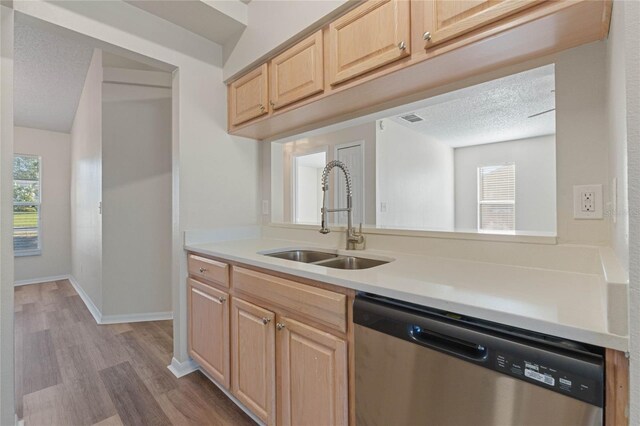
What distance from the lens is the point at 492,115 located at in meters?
3.83

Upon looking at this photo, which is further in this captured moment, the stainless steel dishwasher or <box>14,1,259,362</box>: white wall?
<box>14,1,259,362</box>: white wall

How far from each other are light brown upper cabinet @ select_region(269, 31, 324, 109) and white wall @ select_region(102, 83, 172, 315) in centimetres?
199

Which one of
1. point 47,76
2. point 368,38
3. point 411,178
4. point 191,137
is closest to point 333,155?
point 411,178

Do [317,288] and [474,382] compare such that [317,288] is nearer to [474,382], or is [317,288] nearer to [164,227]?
[474,382]

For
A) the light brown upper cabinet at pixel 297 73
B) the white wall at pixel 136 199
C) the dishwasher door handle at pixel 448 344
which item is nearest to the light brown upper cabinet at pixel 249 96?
the light brown upper cabinet at pixel 297 73

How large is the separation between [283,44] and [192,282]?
1661 millimetres

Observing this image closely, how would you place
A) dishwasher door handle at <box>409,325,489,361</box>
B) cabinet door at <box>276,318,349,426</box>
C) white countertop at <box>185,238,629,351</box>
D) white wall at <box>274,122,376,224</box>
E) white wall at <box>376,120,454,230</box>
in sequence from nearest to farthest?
white countertop at <box>185,238,629,351</box>
dishwasher door handle at <box>409,325,489,361</box>
cabinet door at <box>276,318,349,426</box>
white wall at <box>274,122,376,224</box>
white wall at <box>376,120,454,230</box>

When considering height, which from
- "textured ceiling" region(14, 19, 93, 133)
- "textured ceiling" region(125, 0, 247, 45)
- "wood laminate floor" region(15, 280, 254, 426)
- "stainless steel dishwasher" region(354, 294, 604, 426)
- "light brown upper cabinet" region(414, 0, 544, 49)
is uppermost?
"textured ceiling" region(14, 19, 93, 133)

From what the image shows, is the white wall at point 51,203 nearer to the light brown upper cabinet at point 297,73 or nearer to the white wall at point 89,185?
the white wall at point 89,185

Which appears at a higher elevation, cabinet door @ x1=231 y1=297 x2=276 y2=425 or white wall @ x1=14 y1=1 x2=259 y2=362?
white wall @ x1=14 y1=1 x2=259 y2=362

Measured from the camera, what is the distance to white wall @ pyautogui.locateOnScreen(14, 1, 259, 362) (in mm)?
1804

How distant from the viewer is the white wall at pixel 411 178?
12.8ft

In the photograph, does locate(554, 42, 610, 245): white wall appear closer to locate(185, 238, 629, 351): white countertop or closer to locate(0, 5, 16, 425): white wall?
locate(185, 238, 629, 351): white countertop

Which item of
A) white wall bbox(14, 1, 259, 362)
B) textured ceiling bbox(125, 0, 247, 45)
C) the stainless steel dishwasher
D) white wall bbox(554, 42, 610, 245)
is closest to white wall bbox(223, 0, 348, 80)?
textured ceiling bbox(125, 0, 247, 45)
